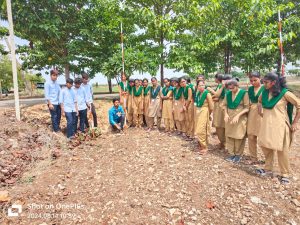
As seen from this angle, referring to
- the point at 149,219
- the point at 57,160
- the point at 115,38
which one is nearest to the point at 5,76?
the point at 115,38

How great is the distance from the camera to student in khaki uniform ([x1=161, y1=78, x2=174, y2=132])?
268 inches

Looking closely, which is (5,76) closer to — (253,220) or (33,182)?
(33,182)

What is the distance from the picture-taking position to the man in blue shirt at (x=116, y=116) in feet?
22.4

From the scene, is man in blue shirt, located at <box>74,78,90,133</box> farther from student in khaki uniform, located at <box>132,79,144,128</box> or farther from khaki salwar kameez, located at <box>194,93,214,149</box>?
khaki salwar kameez, located at <box>194,93,214,149</box>

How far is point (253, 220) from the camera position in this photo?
302 cm

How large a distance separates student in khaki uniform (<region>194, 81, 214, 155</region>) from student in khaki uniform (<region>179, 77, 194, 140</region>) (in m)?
0.99

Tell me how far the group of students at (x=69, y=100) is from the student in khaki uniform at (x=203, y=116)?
3.22 meters

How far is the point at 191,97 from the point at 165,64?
358 cm

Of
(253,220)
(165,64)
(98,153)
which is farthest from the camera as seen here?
(165,64)

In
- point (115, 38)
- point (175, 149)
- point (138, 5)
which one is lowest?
point (175, 149)

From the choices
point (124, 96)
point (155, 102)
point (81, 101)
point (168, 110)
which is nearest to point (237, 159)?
point (168, 110)

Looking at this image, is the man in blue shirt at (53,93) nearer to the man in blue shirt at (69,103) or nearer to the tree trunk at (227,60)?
the man in blue shirt at (69,103)

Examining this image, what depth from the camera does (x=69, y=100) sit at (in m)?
6.38

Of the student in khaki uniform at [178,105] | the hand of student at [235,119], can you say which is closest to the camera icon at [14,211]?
the hand of student at [235,119]
